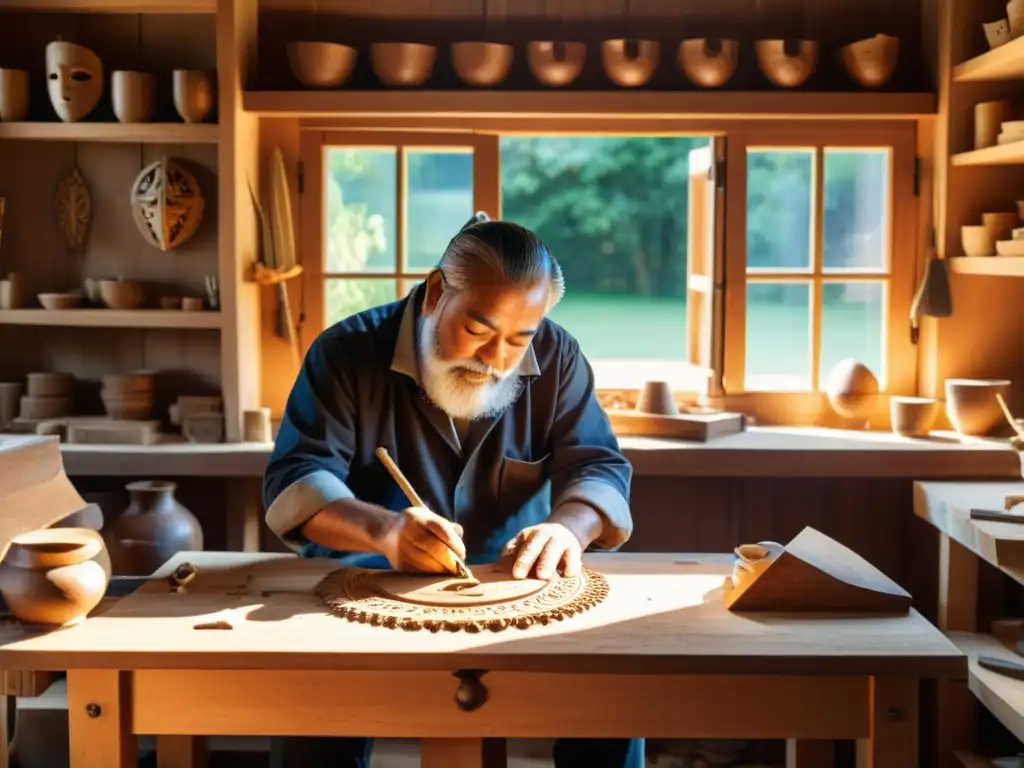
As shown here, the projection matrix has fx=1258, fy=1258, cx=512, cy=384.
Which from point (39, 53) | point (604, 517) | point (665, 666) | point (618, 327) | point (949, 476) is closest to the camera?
point (665, 666)

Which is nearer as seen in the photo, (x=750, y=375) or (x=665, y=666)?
(x=665, y=666)

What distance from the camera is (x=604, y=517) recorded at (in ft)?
9.46

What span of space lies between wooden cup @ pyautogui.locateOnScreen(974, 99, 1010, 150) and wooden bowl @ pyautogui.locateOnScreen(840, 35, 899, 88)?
33 centimetres

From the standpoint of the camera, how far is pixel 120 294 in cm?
412

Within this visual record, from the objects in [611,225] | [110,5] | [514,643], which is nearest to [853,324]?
[514,643]

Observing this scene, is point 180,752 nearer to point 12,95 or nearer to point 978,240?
point 12,95

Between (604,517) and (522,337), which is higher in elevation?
(522,337)

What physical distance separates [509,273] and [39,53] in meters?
2.44

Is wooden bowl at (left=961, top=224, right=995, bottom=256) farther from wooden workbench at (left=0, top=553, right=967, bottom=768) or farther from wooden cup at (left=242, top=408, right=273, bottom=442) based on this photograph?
wooden cup at (left=242, top=408, right=273, bottom=442)

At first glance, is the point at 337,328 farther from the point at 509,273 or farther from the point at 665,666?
the point at 665,666

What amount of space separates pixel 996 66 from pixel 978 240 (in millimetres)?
550

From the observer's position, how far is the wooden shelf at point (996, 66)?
3.64 metres

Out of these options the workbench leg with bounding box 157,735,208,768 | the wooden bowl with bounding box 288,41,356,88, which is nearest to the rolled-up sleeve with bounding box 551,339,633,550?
the workbench leg with bounding box 157,735,208,768

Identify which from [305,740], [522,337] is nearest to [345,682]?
[305,740]
